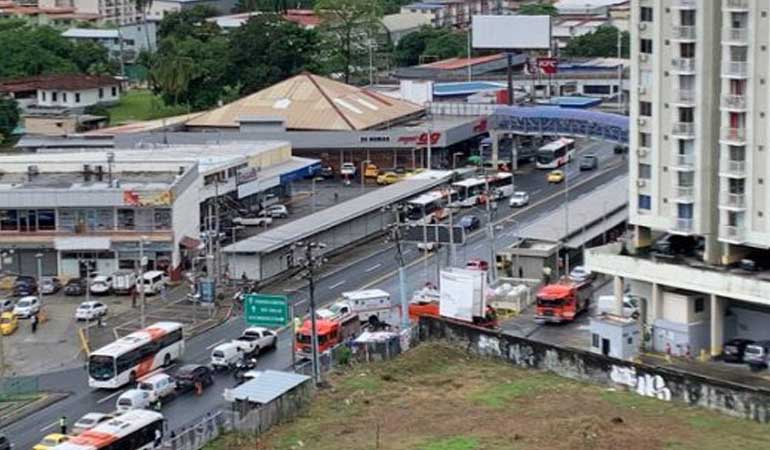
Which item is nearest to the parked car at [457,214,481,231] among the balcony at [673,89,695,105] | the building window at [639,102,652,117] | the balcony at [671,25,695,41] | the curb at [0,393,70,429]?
the building window at [639,102,652,117]

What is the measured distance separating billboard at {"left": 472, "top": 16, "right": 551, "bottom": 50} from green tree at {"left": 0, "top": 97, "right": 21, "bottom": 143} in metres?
14.6

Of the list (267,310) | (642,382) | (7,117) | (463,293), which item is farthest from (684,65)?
(7,117)

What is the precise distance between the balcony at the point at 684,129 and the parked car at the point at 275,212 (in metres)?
13.8

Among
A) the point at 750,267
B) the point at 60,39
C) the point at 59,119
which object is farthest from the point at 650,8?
the point at 60,39

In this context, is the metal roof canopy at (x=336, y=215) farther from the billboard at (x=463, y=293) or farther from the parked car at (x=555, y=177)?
the billboard at (x=463, y=293)

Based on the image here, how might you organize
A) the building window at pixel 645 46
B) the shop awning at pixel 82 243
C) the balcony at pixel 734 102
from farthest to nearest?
the shop awning at pixel 82 243 → the building window at pixel 645 46 → the balcony at pixel 734 102

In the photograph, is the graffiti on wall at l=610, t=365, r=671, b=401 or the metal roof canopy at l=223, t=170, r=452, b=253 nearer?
the graffiti on wall at l=610, t=365, r=671, b=401

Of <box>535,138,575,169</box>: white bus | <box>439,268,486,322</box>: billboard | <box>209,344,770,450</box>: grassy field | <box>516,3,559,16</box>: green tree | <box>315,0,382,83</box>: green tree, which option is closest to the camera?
<box>209,344,770,450</box>: grassy field

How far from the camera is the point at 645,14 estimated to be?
25.3 meters

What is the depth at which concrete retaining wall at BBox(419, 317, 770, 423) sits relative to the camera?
20578mm

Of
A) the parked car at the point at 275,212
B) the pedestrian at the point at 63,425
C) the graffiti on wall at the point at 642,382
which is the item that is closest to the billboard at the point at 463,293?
the graffiti on wall at the point at 642,382

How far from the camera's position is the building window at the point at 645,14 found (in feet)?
82.7

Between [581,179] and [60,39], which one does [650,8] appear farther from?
[60,39]

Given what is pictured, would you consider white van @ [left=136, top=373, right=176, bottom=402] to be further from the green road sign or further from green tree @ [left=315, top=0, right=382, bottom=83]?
green tree @ [left=315, top=0, right=382, bottom=83]
